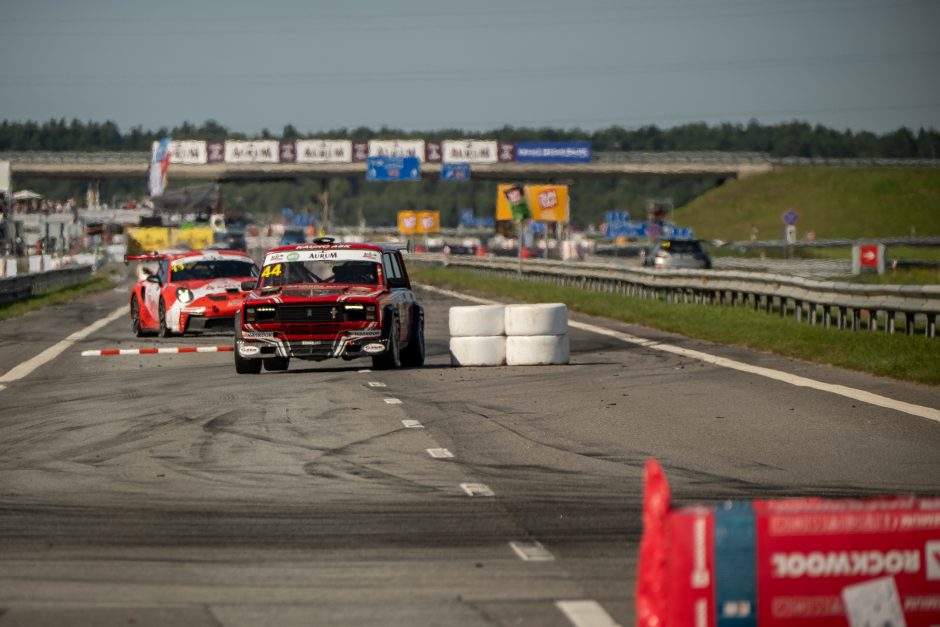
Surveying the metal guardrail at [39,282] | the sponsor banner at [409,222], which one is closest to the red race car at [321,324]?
the metal guardrail at [39,282]

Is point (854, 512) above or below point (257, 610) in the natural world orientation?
above

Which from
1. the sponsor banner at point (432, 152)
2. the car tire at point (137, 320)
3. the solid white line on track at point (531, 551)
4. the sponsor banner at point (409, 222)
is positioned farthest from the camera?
the sponsor banner at point (432, 152)

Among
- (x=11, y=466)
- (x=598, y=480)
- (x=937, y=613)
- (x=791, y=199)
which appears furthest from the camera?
(x=791, y=199)

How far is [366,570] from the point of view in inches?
299

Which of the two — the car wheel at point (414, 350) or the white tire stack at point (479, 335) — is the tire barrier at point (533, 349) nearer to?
the white tire stack at point (479, 335)

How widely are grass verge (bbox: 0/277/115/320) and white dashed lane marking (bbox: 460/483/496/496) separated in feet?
88.5

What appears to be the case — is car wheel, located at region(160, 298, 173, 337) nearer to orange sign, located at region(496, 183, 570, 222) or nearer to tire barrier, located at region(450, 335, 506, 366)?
tire barrier, located at region(450, 335, 506, 366)

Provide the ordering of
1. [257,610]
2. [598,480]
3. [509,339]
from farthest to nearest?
1. [509,339]
2. [598,480]
3. [257,610]

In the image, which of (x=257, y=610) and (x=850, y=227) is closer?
(x=257, y=610)

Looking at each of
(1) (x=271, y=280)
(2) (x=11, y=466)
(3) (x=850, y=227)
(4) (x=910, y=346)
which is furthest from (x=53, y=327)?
(3) (x=850, y=227)

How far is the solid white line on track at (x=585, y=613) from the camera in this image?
632cm

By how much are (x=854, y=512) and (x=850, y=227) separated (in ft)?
423

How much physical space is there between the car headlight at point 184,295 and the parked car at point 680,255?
96.5 feet

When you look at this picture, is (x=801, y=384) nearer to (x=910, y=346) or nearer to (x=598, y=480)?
(x=910, y=346)
